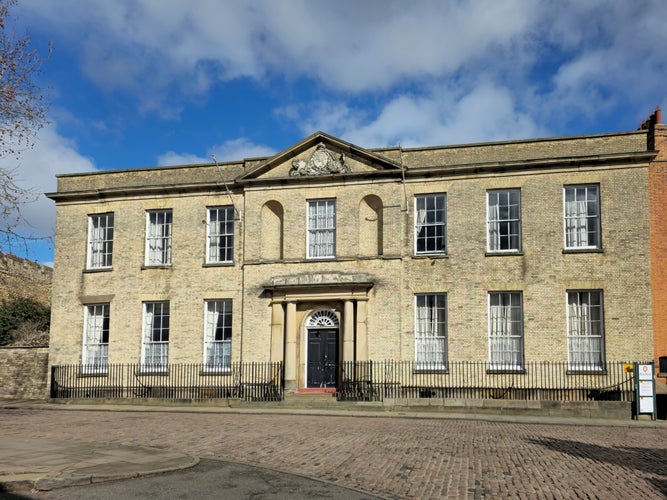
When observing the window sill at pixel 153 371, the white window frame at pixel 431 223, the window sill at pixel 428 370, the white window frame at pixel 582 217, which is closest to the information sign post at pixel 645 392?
the white window frame at pixel 582 217

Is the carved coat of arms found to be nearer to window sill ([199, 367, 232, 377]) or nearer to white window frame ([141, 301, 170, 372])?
white window frame ([141, 301, 170, 372])

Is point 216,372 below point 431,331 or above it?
below

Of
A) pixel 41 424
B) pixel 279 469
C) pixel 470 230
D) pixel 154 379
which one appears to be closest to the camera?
pixel 279 469

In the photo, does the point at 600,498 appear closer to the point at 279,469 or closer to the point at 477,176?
the point at 279,469

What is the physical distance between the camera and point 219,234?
26.6 m

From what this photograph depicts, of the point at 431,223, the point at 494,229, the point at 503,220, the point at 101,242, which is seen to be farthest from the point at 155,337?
the point at 503,220

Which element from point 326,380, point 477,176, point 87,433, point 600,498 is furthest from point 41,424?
point 477,176

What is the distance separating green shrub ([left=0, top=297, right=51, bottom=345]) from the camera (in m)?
36.7

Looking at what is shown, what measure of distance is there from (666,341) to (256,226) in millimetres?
14733

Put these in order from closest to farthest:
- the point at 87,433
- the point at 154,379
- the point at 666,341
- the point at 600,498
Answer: the point at 600,498 → the point at 87,433 → the point at 666,341 → the point at 154,379

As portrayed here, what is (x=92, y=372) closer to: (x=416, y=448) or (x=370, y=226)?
(x=370, y=226)

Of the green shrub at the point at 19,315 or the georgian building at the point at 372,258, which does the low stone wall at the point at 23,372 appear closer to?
the georgian building at the point at 372,258

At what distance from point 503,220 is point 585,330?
456 centimetres

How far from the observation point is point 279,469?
1090 cm
